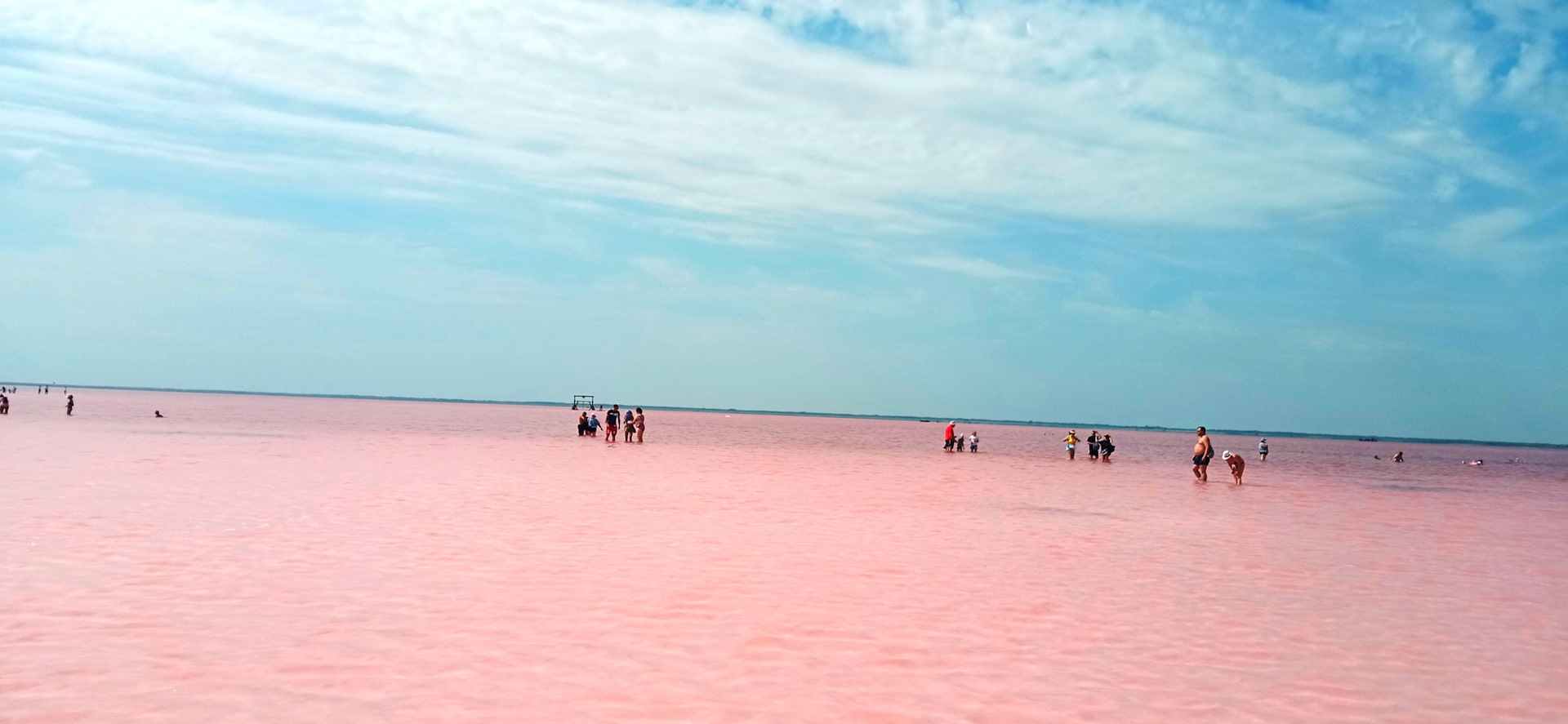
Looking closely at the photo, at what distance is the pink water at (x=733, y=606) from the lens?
7699 millimetres

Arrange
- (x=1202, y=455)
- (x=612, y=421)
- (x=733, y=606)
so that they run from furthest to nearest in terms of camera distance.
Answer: (x=612, y=421)
(x=1202, y=455)
(x=733, y=606)

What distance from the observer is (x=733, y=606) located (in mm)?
10945

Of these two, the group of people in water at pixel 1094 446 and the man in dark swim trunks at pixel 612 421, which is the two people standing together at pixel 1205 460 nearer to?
the group of people in water at pixel 1094 446

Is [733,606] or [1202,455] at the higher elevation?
[1202,455]

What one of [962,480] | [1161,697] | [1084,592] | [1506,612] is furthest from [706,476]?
[1161,697]

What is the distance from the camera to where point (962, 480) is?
3145 cm

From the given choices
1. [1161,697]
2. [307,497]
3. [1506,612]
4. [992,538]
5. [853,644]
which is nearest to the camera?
[1161,697]

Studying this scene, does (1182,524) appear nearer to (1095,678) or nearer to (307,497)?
(1095,678)

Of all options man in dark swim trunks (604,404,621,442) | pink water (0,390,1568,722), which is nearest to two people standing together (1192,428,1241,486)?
pink water (0,390,1568,722)

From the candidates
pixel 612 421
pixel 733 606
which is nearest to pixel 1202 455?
pixel 612 421

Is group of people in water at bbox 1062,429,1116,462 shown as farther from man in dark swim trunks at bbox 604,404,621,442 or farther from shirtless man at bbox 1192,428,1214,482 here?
man in dark swim trunks at bbox 604,404,621,442

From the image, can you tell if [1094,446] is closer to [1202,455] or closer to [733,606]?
[1202,455]

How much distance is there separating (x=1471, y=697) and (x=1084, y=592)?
451cm

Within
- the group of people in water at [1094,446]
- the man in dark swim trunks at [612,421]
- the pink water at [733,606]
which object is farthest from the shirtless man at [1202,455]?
the man in dark swim trunks at [612,421]
